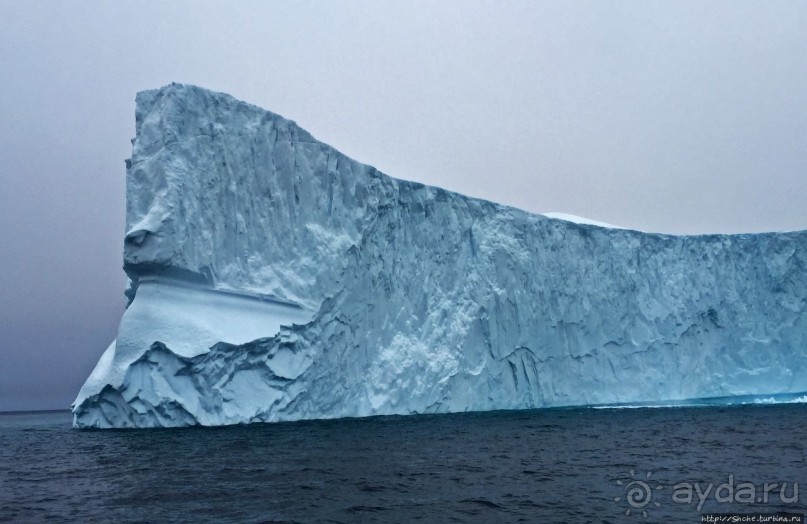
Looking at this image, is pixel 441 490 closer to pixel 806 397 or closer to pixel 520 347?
pixel 520 347

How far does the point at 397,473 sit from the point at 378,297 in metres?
7.50

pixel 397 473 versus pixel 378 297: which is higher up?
pixel 378 297

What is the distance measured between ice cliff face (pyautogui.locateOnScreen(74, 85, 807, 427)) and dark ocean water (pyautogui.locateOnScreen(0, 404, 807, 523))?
128cm

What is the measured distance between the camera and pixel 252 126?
12.7 m

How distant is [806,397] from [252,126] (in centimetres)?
1782
